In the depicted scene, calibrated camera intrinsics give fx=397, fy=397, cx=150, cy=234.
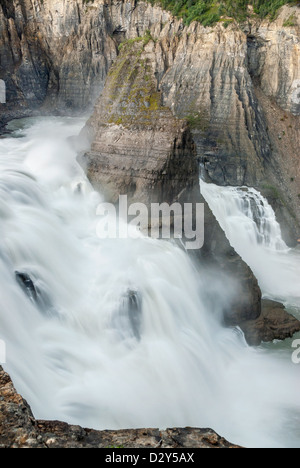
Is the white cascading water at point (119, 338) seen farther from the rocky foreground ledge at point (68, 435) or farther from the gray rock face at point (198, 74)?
the gray rock face at point (198, 74)

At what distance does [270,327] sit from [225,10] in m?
23.6

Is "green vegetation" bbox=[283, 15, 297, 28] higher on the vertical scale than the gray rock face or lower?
higher

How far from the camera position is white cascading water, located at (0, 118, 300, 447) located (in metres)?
7.77

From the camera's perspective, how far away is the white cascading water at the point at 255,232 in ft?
59.4

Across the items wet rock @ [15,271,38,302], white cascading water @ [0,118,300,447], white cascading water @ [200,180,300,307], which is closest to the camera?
white cascading water @ [0,118,300,447]

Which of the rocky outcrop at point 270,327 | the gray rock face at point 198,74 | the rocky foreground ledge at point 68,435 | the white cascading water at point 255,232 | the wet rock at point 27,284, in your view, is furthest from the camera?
the gray rock face at point 198,74

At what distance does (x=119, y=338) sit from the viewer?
31.8 feet

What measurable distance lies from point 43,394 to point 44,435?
3.23m

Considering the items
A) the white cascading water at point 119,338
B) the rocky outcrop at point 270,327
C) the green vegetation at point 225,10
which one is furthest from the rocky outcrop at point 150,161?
the green vegetation at point 225,10

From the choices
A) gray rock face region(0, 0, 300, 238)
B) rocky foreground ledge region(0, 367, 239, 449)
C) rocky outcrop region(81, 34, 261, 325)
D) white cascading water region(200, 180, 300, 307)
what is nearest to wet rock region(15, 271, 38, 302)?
rocky foreground ledge region(0, 367, 239, 449)

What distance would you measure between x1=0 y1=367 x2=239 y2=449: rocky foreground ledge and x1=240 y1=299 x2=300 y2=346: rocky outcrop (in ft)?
25.8

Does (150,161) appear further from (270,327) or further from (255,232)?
(255,232)

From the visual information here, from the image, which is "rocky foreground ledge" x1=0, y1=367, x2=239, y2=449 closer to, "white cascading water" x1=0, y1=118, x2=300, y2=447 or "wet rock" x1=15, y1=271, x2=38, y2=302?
"white cascading water" x1=0, y1=118, x2=300, y2=447

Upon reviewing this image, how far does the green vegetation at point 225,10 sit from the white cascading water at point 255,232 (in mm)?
12740
